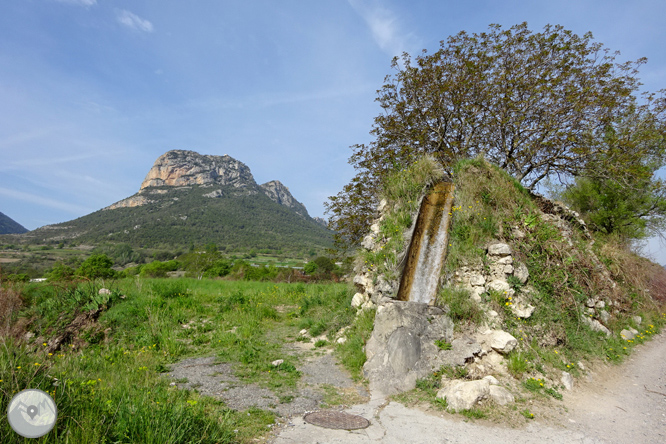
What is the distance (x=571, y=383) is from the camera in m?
5.80

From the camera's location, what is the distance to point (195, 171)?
Result: 447 ft

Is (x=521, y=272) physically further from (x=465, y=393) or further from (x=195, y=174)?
(x=195, y=174)

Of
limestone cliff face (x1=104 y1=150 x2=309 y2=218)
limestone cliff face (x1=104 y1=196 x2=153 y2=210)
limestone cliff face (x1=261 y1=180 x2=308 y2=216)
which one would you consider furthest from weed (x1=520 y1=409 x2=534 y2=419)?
limestone cliff face (x1=261 y1=180 x2=308 y2=216)

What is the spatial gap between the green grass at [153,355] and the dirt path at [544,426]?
102 cm

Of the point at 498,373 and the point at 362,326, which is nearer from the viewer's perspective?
the point at 498,373

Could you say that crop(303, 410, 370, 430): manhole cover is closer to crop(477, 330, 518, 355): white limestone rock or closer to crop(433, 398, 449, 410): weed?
crop(433, 398, 449, 410): weed

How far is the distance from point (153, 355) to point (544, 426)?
766 cm

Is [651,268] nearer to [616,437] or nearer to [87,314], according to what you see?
[616,437]

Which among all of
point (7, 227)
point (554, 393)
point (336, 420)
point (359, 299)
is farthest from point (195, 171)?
point (554, 393)

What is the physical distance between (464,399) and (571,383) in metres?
2.45

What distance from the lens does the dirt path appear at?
414 cm

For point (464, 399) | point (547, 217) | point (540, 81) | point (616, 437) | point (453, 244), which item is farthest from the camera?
point (540, 81)

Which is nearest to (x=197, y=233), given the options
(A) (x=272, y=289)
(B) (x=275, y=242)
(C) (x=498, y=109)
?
(B) (x=275, y=242)

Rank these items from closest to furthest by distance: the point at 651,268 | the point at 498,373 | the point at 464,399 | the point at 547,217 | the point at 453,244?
the point at 464,399
the point at 498,373
the point at 453,244
the point at 547,217
the point at 651,268
